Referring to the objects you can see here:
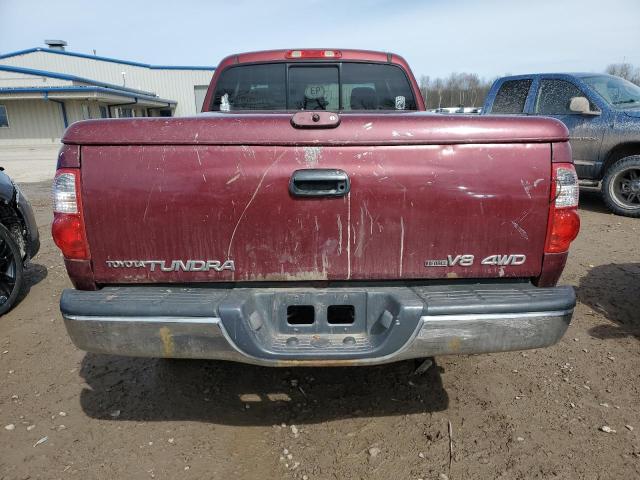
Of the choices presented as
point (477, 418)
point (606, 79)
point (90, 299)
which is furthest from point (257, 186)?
point (606, 79)

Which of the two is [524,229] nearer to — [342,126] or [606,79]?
[342,126]

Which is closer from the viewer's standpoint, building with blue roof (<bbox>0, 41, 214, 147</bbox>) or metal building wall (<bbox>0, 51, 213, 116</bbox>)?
building with blue roof (<bbox>0, 41, 214, 147</bbox>)

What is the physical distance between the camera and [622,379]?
2896 mm

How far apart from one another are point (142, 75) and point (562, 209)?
41294mm

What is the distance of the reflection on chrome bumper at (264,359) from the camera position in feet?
6.23

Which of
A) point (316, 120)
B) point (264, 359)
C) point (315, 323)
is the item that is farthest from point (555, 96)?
point (264, 359)

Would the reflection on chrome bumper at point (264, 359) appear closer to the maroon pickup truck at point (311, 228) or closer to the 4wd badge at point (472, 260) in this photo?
the maroon pickup truck at point (311, 228)

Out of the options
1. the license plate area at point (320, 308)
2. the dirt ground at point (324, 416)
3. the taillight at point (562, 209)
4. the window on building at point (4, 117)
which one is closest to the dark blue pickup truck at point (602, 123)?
the dirt ground at point (324, 416)

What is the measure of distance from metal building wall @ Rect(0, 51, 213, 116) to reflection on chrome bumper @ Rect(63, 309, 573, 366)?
3729cm

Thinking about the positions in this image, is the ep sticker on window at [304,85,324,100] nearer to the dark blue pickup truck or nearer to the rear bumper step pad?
the rear bumper step pad

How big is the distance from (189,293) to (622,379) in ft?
9.04

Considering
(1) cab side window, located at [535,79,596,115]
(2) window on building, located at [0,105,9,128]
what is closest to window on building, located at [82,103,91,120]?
(2) window on building, located at [0,105,9,128]

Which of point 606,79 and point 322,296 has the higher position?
point 606,79

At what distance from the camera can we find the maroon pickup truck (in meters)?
1.91
